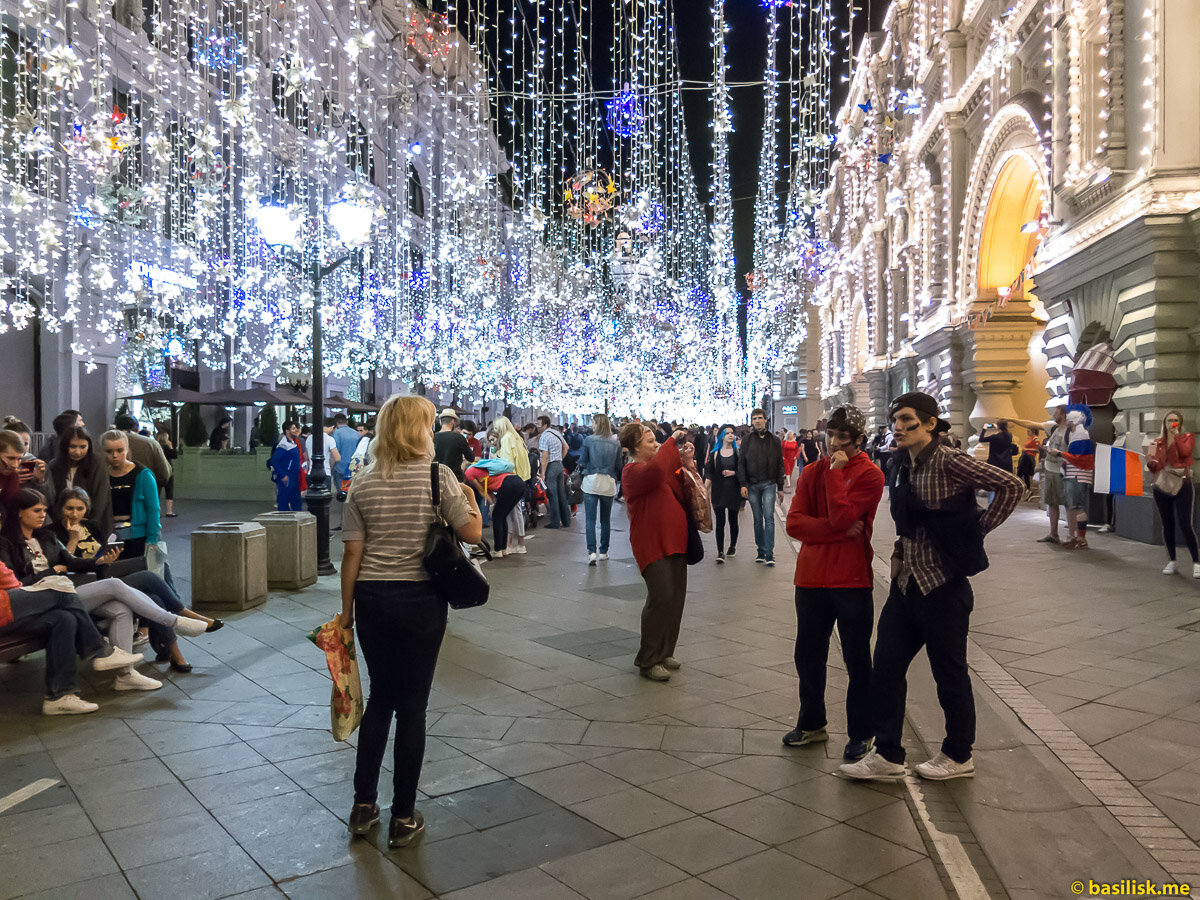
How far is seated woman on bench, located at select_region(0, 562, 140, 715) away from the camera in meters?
5.80

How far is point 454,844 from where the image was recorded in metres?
3.96

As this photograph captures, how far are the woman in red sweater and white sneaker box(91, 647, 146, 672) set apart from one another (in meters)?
3.39

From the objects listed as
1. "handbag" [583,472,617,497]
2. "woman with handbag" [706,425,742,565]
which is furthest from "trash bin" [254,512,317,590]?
"woman with handbag" [706,425,742,565]

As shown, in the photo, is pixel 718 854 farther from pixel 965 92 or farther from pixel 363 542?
pixel 965 92

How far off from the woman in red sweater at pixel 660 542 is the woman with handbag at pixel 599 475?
4850 millimetres

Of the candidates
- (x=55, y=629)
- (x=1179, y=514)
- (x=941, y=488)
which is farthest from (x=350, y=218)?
(x=1179, y=514)

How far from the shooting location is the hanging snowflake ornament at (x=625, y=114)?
17.8m

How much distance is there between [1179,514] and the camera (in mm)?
10359

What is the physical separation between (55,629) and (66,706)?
0.48m

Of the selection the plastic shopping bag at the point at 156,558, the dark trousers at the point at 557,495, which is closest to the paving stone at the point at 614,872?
the plastic shopping bag at the point at 156,558

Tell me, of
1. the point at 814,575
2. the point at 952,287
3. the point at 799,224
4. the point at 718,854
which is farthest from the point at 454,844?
the point at 799,224

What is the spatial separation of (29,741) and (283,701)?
138 centimetres

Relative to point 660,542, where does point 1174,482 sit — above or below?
above

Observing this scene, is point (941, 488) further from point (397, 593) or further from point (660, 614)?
point (660, 614)
